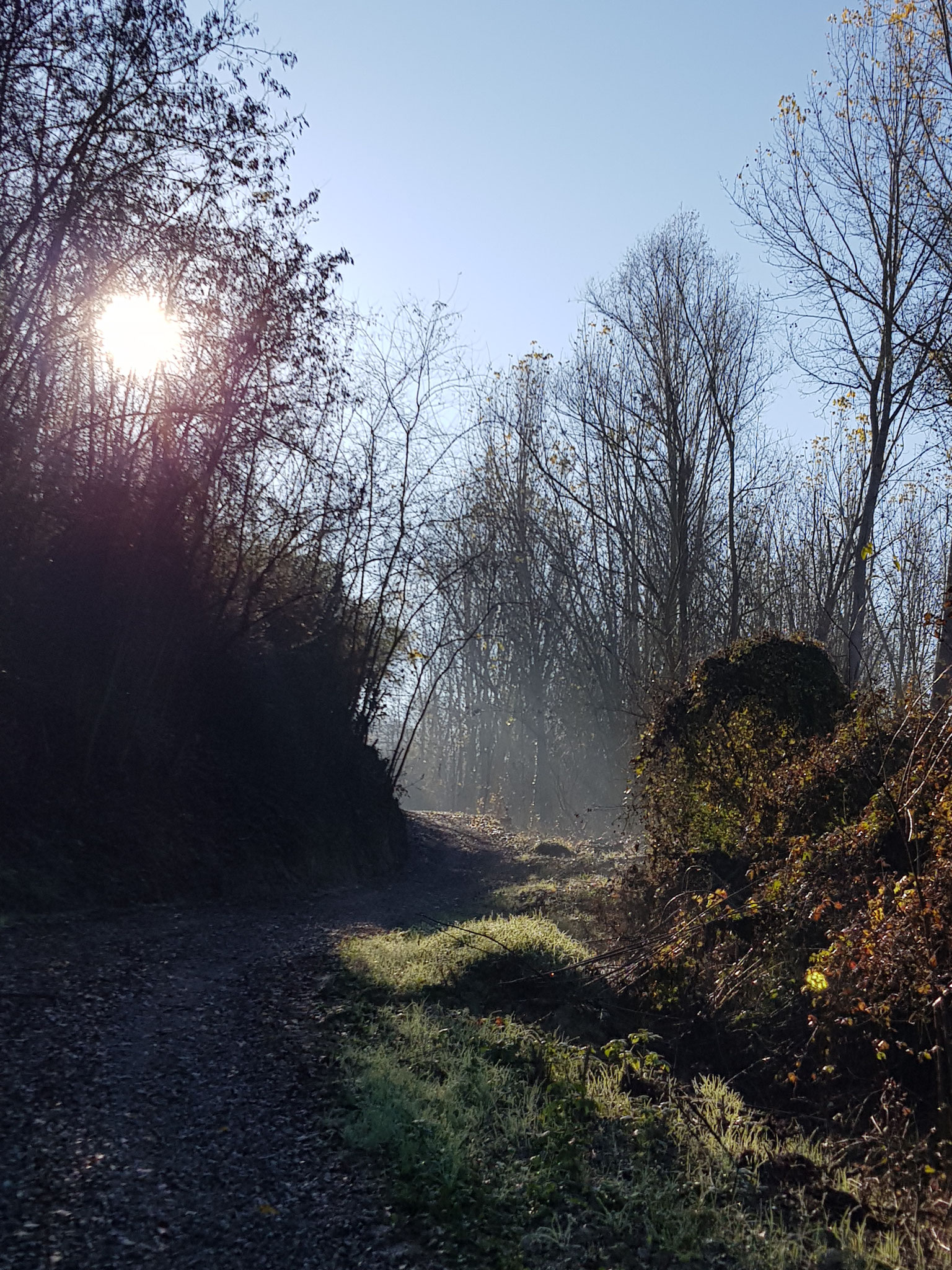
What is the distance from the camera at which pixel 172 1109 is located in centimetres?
451

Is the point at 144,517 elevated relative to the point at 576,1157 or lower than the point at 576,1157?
elevated

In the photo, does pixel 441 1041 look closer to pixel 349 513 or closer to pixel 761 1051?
pixel 761 1051

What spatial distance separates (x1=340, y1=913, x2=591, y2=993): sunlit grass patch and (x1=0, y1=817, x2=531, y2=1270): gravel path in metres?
0.35

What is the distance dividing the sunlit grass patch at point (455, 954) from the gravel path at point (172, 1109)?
0.35 metres

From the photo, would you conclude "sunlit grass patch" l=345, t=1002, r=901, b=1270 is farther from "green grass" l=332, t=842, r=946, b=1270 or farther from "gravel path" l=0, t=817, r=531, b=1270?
"gravel path" l=0, t=817, r=531, b=1270

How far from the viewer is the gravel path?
3.46 m

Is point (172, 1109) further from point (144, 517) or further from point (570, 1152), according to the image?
point (144, 517)

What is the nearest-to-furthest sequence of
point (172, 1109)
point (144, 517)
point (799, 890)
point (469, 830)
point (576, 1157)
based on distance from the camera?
point (576, 1157) → point (172, 1109) → point (799, 890) → point (144, 517) → point (469, 830)

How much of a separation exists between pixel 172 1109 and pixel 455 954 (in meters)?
3.09

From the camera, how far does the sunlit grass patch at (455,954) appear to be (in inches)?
268

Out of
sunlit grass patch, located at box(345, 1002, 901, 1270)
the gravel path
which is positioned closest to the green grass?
sunlit grass patch, located at box(345, 1002, 901, 1270)

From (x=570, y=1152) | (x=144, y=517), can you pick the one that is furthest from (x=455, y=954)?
(x=144, y=517)

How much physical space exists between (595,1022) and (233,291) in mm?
9391

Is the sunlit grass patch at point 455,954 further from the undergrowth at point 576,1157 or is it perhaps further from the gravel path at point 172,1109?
the undergrowth at point 576,1157
